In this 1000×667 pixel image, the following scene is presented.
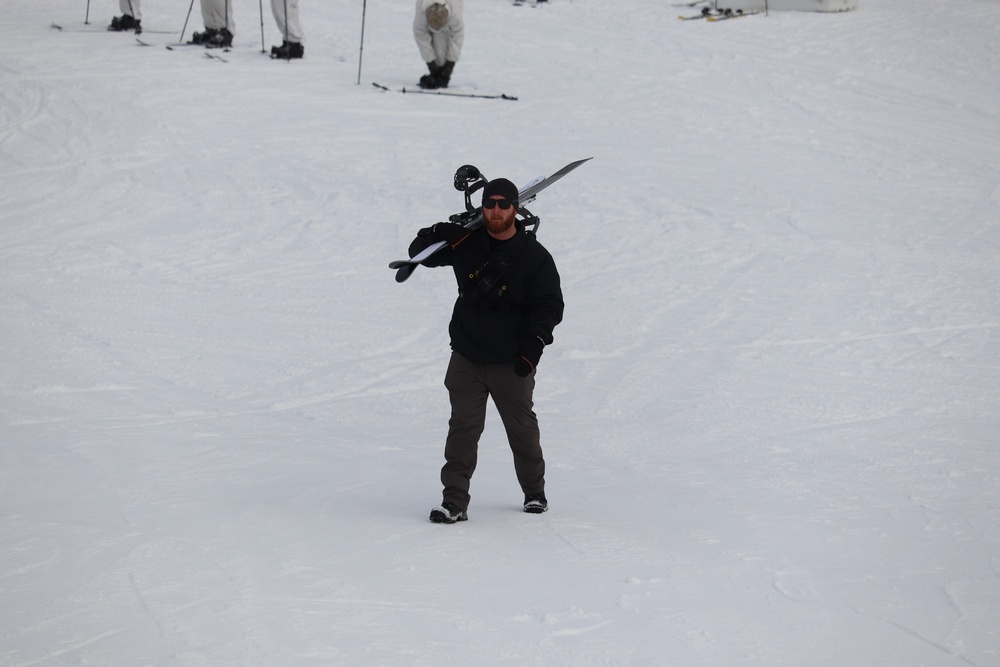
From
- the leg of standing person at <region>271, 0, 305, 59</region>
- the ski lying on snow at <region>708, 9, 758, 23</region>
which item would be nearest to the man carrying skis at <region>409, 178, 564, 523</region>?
the leg of standing person at <region>271, 0, 305, 59</region>

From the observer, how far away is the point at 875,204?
12.6 metres

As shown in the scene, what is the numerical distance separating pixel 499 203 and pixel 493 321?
1.68 ft

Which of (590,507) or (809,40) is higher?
(809,40)

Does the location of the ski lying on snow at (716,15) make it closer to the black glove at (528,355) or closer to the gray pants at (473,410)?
the gray pants at (473,410)

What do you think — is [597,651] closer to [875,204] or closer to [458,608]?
[458,608]

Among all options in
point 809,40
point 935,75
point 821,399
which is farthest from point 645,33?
point 821,399

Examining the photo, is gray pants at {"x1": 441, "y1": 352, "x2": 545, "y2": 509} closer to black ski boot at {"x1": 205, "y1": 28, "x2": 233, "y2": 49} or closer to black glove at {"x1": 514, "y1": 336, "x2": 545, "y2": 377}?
black glove at {"x1": 514, "y1": 336, "x2": 545, "y2": 377}

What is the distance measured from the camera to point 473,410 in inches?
209

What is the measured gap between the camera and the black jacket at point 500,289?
5.14 metres

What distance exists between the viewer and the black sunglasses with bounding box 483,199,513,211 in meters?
5.07

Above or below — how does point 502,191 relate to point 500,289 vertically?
above

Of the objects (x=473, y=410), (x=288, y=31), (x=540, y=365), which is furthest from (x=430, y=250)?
(x=288, y=31)

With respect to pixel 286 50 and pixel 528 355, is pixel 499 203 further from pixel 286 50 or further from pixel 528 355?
pixel 286 50

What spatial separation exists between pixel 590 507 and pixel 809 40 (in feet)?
51.5
